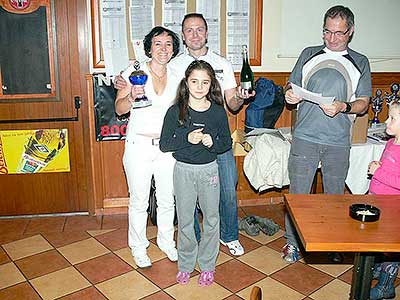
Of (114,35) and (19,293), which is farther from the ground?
(114,35)

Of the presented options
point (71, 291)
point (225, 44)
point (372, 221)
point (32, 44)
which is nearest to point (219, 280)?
point (71, 291)

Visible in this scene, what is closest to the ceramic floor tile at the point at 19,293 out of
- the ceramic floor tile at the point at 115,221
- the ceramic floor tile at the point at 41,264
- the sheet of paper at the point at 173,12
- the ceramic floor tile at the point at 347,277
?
the ceramic floor tile at the point at 41,264

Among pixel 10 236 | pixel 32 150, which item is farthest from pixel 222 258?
pixel 32 150

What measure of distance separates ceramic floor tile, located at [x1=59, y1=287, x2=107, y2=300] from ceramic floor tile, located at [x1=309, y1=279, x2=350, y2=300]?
120cm

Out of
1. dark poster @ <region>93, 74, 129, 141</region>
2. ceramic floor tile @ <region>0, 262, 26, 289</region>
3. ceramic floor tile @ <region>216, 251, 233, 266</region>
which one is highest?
dark poster @ <region>93, 74, 129, 141</region>

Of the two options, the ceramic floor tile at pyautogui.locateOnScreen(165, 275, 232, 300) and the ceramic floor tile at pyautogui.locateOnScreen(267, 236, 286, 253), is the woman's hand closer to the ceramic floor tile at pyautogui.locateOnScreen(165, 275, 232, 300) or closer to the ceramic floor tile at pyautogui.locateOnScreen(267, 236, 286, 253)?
the ceramic floor tile at pyautogui.locateOnScreen(165, 275, 232, 300)

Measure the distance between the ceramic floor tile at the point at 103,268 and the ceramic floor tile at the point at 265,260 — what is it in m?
0.78

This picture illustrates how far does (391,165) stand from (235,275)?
45.4 inches

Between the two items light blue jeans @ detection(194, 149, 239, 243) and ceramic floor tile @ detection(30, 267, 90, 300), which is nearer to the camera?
ceramic floor tile @ detection(30, 267, 90, 300)

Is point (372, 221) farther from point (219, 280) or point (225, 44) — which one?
point (225, 44)

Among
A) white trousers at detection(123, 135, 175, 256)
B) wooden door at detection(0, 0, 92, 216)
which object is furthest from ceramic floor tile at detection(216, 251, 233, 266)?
wooden door at detection(0, 0, 92, 216)

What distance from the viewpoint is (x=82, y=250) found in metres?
3.19

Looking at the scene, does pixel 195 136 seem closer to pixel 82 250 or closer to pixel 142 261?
pixel 142 261

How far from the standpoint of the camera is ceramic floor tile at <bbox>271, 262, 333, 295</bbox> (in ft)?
8.94
